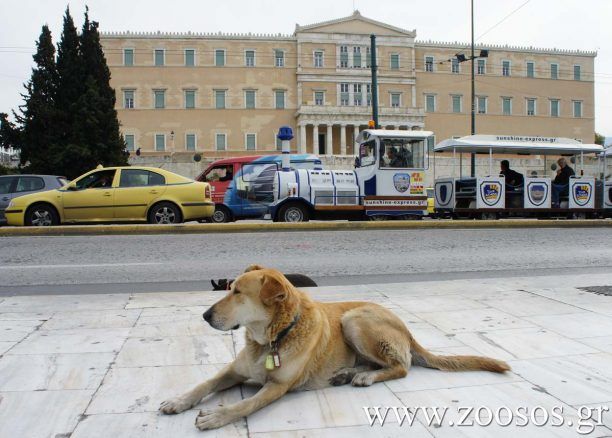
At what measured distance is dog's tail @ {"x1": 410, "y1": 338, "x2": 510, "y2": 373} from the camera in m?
3.64

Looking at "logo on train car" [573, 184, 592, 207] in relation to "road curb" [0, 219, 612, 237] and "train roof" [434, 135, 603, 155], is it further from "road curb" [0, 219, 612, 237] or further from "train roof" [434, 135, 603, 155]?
"road curb" [0, 219, 612, 237]

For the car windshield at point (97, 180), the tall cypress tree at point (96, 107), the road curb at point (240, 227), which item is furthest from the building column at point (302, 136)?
the car windshield at point (97, 180)

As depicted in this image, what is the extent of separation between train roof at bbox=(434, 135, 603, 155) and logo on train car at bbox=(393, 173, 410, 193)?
11.4 feet

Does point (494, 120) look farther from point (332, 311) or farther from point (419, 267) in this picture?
point (332, 311)

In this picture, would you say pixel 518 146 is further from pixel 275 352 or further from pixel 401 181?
pixel 275 352

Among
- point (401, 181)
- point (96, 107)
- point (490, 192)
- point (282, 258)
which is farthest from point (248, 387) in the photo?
point (96, 107)

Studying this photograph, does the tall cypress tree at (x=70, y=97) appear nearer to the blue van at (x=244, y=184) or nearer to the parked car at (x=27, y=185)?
the blue van at (x=244, y=184)

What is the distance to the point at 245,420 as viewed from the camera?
2.96 m

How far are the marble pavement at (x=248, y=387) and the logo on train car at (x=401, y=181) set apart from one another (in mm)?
9836

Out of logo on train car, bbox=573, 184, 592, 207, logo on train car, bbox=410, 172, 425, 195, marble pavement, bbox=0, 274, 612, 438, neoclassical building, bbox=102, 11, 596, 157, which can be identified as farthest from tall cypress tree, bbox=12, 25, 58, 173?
marble pavement, bbox=0, 274, 612, 438

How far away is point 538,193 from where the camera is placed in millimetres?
18156

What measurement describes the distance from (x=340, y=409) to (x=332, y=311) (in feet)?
2.18

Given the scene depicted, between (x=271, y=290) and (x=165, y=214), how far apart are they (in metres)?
10.7

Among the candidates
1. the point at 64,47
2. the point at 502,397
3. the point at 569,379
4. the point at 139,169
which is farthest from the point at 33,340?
the point at 64,47
